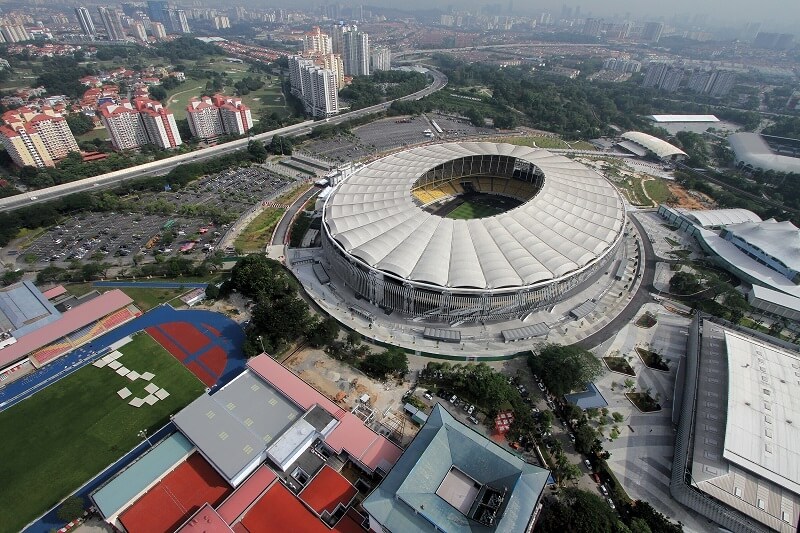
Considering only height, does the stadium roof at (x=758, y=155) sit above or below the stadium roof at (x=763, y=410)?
below

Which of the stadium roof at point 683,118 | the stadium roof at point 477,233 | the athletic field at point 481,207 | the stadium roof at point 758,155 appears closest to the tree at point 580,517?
the stadium roof at point 477,233

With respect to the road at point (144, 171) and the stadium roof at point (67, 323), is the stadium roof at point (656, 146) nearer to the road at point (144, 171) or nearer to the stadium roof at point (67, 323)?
the road at point (144, 171)

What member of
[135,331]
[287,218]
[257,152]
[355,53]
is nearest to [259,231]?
[287,218]

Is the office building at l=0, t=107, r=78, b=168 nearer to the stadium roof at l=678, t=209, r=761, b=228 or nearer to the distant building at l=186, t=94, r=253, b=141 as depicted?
the distant building at l=186, t=94, r=253, b=141

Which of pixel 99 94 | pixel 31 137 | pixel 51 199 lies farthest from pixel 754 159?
pixel 99 94

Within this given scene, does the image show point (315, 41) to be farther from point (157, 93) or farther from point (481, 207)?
point (481, 207)

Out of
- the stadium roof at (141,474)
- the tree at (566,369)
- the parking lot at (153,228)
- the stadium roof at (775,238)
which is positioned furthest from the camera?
the parking lot at (153,228)

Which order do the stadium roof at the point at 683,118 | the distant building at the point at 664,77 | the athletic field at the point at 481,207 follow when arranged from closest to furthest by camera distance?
the athletic field at the point at 481,207, the stadium roof at the point at 683,118, the distant building at the point at 664,77
